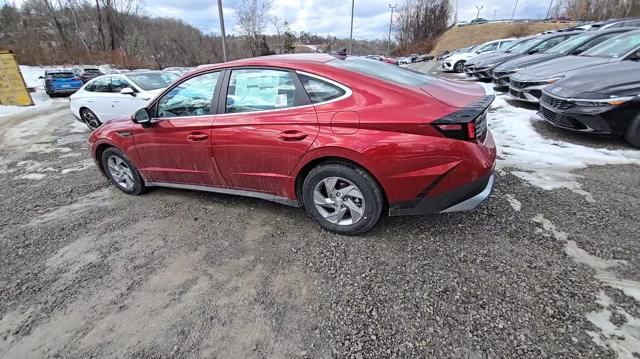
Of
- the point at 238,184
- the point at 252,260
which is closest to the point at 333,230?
the point at 252,260

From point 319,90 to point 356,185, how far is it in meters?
→ 0.83

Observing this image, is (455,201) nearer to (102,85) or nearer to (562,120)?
(562,120)

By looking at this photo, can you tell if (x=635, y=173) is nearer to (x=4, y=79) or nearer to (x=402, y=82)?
(x=402, y=82)

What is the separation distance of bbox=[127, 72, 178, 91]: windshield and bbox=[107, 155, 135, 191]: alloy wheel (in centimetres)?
371

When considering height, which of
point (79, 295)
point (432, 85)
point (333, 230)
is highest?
point (432, 85)

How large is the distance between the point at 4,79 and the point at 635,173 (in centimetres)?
1902

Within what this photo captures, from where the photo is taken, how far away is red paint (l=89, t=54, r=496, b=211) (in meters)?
2.26

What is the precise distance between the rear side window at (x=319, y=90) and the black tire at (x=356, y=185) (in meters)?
0.54

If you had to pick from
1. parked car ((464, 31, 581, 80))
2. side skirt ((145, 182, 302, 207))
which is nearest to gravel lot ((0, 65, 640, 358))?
side skirt ((145, 182, 302, 207))

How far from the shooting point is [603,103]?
4.02 m

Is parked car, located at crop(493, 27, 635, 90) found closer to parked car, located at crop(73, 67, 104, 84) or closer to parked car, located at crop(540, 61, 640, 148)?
parked car, located at crop(540, 61, 640, 148)

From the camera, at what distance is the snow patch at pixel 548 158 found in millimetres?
3465

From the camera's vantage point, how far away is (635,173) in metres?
3.46

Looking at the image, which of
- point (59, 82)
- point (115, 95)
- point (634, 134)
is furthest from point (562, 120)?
point (59, 82)
